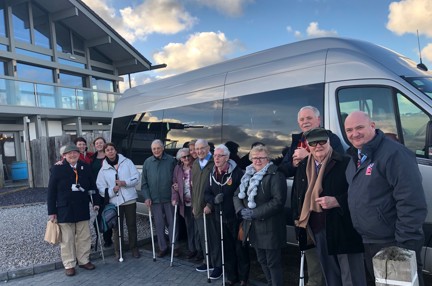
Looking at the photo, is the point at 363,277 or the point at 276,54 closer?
the point at 363,277

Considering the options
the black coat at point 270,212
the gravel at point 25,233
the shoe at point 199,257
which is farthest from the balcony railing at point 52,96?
the black coat at point 270,212

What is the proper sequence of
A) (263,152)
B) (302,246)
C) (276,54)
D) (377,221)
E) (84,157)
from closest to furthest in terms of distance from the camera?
(377,221) → (302,246) → (263,152) → (276,54) → (84,157)

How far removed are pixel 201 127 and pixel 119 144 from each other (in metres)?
2.96

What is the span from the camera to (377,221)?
280cm

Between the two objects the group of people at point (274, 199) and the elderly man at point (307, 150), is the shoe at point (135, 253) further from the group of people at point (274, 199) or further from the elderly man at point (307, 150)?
the elderly man at point (307, 150)

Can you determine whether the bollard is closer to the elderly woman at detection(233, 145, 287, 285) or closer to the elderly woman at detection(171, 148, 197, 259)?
the elderly woman at detection(233, 145, 287, 285)

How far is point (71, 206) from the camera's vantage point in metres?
5.41

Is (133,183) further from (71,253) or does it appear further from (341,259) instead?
(341,259)

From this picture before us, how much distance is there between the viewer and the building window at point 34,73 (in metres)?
19.0

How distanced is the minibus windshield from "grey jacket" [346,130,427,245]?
3.94 feet

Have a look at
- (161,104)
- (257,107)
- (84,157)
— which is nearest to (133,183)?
(84,157)

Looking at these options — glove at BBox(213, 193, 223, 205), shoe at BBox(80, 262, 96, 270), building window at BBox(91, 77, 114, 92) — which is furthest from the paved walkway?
building window at BBox(91, 77, 114, 92)

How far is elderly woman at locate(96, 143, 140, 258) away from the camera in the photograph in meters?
5.91

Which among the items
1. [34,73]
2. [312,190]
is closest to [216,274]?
[312,190]
